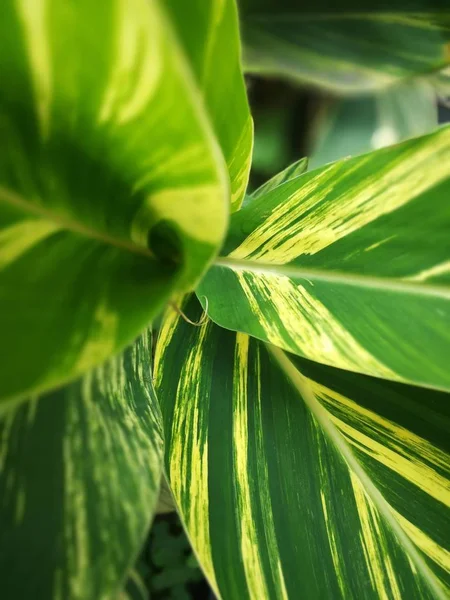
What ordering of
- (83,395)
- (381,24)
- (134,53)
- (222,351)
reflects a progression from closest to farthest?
(134,53) < (83,395) < (222,351) < (381,24)

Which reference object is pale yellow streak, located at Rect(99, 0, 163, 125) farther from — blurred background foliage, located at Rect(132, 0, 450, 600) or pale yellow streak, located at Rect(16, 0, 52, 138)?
blurred background foliage, located at Rect(132, 0, 450, 600)

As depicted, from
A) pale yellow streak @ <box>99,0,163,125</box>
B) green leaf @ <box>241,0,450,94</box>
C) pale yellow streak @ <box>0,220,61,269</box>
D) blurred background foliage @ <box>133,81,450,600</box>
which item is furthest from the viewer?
blurred background foliage @ <box>133,81,450,600</box>

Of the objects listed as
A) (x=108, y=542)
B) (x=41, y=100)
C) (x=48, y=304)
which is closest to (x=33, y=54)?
(x=41, y=100)

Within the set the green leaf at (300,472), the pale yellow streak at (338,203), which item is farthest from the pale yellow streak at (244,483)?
the pale yellow streak at (338,203)

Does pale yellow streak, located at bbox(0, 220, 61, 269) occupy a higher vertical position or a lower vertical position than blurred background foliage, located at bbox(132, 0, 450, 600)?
lower

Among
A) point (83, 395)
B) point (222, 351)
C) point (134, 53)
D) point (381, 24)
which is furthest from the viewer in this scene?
point (381, 24)

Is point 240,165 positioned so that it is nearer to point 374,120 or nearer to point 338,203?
point 338,203

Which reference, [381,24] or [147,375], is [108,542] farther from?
[381,24]

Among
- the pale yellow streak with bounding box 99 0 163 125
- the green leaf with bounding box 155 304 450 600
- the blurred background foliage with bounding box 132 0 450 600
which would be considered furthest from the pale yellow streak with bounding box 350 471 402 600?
the pale yellow streak with bounding box 99 0 163 125
